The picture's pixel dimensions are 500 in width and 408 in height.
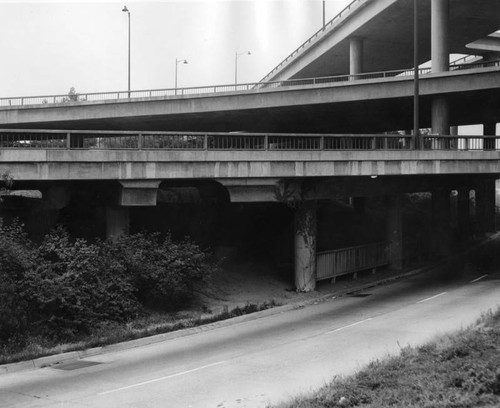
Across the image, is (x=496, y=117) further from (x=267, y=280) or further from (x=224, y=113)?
(x=267, y=280)

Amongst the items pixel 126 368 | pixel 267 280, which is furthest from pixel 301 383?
pixel 267 280

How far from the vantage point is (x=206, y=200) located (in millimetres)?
27609

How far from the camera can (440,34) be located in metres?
38.0

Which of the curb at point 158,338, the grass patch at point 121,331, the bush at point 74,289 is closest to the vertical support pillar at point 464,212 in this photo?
the curb at point 158,338

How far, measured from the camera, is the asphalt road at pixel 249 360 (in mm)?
10484

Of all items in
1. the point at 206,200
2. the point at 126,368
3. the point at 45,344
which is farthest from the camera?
the point at 206,200

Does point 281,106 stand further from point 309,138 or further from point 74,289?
point 74,289

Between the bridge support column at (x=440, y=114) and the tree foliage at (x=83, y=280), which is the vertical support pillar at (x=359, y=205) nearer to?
the bridge support column at (x=440, y=114)

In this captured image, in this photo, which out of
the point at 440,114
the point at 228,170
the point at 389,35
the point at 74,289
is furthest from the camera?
the point at 389,35

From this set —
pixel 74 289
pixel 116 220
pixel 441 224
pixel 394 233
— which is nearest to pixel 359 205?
pixel 441 224

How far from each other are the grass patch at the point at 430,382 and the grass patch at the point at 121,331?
756 centimetres

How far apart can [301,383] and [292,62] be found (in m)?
52.6

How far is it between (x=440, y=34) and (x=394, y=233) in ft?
48.8

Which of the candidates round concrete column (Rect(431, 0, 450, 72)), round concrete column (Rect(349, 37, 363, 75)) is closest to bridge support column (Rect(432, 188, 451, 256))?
round concrete column (Rect(431, 0, 450, 72))
